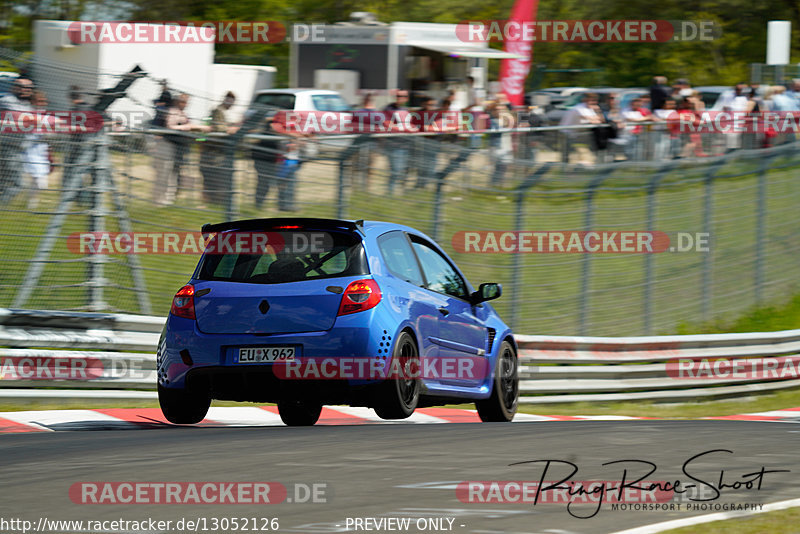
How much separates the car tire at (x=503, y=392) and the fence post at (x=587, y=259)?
5162 mm

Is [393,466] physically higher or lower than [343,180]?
lower

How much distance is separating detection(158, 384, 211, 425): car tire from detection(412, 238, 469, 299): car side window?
1.85 meters

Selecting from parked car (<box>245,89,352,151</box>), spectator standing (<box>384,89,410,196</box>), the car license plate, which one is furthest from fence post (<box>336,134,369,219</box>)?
parked car (<box>245,89,352,151</box>)

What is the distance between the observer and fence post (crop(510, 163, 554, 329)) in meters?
15.5

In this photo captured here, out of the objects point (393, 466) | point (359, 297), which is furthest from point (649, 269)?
point (393, 466)

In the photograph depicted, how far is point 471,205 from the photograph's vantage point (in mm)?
15297

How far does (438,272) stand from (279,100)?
51.4ft

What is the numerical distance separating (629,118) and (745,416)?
31.2 feet

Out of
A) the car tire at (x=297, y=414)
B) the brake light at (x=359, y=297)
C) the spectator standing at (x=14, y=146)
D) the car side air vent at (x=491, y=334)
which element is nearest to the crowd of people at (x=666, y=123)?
the car side air vent at (x=491, y=334)

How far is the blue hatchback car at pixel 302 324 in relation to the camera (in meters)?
8.77

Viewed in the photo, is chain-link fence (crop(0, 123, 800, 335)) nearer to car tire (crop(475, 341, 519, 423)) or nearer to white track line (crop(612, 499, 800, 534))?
car tire (crop(475, 341, 519, 423))

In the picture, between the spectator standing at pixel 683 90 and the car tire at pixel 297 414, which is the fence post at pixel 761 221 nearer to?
the spectator standing at pixel 683 90

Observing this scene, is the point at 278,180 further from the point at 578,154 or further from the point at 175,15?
the point at 175,15

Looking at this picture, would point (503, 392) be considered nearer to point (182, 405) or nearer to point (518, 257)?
point (182, 405)
